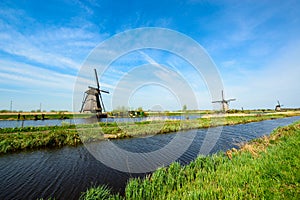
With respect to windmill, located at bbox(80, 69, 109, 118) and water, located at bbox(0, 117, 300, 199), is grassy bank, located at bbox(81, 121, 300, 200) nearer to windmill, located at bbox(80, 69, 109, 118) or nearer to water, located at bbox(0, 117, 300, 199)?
water, located at bbox(0, 117, 300, 199)

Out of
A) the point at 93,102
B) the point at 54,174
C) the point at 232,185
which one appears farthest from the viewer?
the point at 93,102

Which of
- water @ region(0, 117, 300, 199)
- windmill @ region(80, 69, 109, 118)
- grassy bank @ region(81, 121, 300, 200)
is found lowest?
water @ region(0, 117, 300, 199)

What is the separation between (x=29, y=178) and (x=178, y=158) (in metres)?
8.63

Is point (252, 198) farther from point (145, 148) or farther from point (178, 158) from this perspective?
point (145, 148)

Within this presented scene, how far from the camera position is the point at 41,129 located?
17.4 m

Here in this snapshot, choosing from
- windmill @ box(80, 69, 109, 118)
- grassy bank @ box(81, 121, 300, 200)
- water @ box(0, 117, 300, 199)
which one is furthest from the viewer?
windmill @ box(80, 69, 109, 118)

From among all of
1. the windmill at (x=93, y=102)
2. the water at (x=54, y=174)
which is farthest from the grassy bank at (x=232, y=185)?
the windmill at (x=93, y=102)

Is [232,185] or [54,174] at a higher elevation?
[232,185]

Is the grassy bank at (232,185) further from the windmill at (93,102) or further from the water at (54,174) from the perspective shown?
the windmill at (93,102)

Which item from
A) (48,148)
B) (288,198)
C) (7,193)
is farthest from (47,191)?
(288,198)

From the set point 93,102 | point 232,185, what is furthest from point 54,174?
point 93,102

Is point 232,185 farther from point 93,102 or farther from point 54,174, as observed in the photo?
point 93,102

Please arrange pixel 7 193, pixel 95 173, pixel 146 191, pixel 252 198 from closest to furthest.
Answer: pixel 252 198 → pixel 146 191 → pixel 7 193 → pixel 95 173

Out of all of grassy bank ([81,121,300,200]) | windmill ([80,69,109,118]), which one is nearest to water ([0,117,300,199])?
grassy bank ([81,121,300,200])
